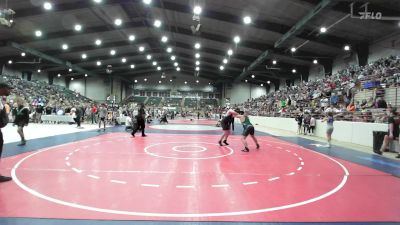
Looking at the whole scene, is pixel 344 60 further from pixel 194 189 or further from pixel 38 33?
pixel 194 189

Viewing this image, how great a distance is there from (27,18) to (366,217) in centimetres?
2635

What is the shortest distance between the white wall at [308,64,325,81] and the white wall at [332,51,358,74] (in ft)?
10.5

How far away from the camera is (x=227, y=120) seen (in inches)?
498

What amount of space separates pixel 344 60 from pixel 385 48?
6275 mm

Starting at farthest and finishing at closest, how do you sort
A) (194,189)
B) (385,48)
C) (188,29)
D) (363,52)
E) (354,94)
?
(188,29) → (363,52) → (385,48) → (354,94) → (194,189)

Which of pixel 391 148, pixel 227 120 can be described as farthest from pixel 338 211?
pixel 391 148

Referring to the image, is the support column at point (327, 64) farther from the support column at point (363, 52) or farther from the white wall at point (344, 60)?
the support column at point (363, 52)

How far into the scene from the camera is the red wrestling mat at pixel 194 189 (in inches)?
173

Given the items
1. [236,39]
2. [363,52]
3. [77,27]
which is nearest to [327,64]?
[363,52]

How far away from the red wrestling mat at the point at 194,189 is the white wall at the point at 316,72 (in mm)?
29799

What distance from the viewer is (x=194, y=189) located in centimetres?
573

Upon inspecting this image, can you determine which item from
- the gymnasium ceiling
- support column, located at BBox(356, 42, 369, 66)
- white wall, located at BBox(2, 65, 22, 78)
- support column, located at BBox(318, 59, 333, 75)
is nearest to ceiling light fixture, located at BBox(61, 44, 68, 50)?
the gymnasium ceiling

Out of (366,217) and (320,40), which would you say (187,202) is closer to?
(366,217)

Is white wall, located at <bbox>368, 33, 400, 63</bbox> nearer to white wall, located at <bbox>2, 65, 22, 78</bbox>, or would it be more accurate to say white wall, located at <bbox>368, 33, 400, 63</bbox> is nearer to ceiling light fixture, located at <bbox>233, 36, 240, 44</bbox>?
ceiling light fixture, located at <bbox>233, 36, 240, 44</bbox>
